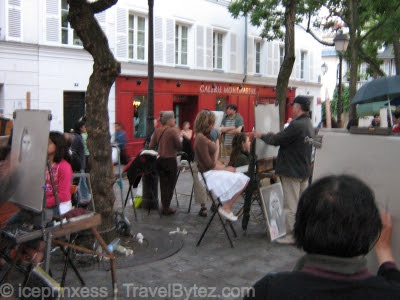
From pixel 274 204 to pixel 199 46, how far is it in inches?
554

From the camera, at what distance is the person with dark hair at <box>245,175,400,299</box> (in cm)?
148

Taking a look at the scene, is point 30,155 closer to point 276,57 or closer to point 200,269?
point 200,269

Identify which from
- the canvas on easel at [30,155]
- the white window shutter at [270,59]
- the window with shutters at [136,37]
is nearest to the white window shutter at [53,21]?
the window with shutters at [136,37]

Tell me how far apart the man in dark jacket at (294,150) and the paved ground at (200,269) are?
50cm

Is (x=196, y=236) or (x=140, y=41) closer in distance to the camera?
(x=196, y=236)

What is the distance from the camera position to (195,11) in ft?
63.1

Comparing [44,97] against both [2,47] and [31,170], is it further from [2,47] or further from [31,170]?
[31,170]

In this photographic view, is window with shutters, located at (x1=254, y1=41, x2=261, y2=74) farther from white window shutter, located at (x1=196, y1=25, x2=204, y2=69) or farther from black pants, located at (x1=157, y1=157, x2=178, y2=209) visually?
black pants, located at (x1=157, y1=157, x2=178, y2=209)

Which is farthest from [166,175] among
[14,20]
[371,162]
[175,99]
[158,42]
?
[175,99]

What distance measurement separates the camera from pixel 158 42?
17.6 m

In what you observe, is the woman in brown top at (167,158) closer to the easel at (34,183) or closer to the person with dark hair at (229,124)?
the person with dark hair at (229,124)

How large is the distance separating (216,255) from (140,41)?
12913 millimetres

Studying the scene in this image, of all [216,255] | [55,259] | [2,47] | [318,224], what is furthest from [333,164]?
[2,47]

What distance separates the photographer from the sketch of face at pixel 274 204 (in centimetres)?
634
